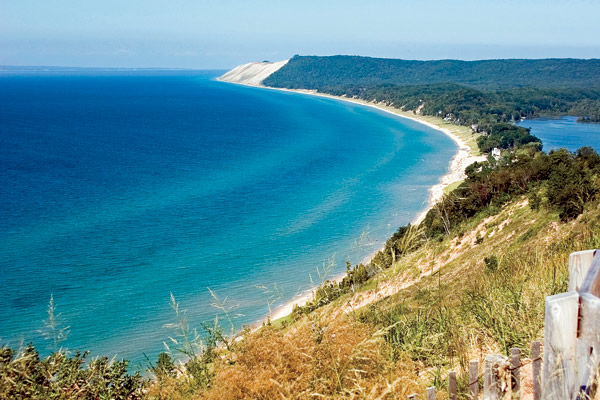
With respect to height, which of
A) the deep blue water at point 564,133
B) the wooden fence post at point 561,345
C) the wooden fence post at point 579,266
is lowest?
the deep blue water at point 564,133

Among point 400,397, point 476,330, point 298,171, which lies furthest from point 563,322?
point 298,171

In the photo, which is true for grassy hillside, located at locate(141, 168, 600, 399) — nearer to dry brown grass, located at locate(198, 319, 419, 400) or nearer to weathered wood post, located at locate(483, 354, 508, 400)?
dry brown grass, located at locate(198, 319, 419, 400)

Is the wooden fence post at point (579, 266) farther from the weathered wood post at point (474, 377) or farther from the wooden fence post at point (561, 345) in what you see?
the weathered wood post at point (474, 377)

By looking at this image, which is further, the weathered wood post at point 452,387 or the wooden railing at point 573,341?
the weathered wood post at point 452,387

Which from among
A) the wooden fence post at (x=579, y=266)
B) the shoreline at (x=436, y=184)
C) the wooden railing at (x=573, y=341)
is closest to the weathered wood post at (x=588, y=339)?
the wooden railing at (x=573, y=341)

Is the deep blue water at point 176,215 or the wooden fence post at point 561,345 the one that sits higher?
the wooden fence post at point 561,345

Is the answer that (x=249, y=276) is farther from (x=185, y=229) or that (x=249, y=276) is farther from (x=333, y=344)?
(x=333, y=344)

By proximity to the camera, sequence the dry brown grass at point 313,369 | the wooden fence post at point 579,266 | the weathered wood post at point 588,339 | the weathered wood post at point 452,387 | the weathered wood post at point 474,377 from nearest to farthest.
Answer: the weathered wood post at point 588,339 < the wooden fence post at point 579,266 < the weathered wood post at point 474,377 < the weathered wood post at point 452,387 < the dry brown grass at point 313,369
